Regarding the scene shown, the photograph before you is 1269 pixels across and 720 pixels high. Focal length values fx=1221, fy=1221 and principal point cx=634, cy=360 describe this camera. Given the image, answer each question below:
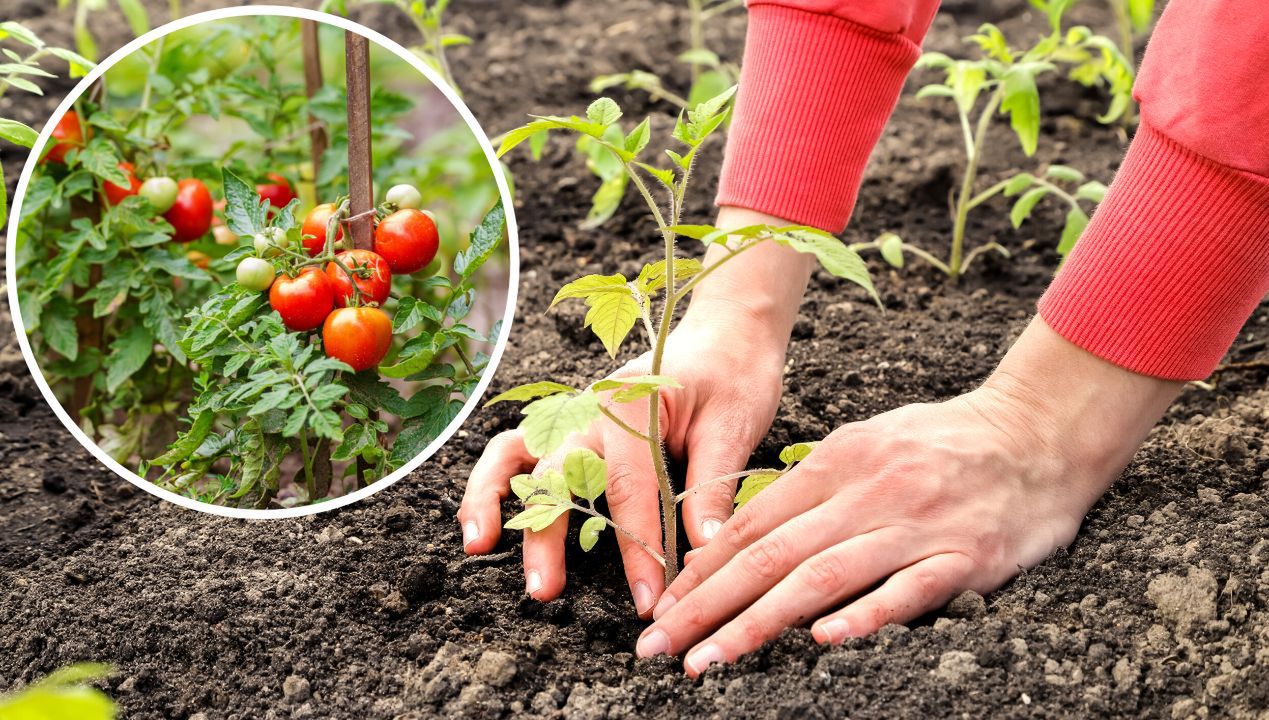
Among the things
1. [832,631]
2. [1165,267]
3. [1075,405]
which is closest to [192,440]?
[832,631]

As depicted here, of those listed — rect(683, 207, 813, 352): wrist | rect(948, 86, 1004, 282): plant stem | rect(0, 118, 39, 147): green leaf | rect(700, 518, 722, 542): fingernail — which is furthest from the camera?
rect(948, 86, 1004, 282): plant stem

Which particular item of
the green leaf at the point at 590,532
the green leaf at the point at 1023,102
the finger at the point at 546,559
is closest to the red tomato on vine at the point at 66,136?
the finger at the point at 546,559

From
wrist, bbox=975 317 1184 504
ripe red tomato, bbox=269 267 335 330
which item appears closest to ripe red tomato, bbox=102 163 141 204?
ripe red tomato, bbox=269 267 335 330

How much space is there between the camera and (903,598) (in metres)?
1.34

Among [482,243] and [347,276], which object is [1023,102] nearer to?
[482,243]

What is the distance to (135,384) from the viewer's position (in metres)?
1.88

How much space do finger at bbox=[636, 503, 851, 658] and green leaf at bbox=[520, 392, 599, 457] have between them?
1.02 feet

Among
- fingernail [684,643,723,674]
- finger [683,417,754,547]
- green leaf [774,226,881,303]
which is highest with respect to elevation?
green leaf [774,226,881,303]

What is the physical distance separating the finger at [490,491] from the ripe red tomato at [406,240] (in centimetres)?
28

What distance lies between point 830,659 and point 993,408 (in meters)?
0.41

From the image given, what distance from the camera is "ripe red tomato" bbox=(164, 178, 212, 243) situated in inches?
72.9

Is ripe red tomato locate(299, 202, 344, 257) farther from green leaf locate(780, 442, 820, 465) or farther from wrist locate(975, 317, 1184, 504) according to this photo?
wrist locate(975, 317, 1184, 504)

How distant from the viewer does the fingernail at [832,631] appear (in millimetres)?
1316

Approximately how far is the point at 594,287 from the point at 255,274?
1.29ft
